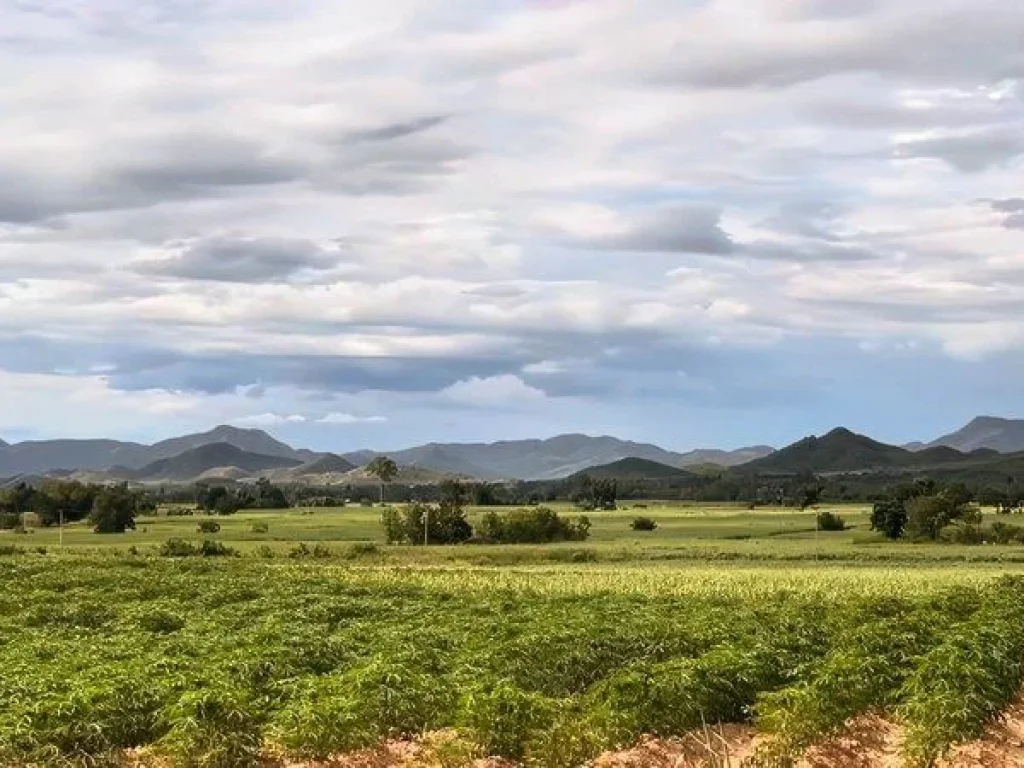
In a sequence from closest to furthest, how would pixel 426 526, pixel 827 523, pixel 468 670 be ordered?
pixel 468 670 < pixel 426 526 < pixel 827 523

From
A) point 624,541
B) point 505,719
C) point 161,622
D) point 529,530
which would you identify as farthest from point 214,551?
point 505,719

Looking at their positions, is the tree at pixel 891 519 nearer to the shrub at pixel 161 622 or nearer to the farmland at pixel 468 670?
the farmland at pixel 468 670

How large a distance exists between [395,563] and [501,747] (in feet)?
208

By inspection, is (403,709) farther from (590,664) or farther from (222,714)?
(590,664)

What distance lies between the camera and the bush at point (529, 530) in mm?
118312

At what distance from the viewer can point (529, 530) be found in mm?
118625


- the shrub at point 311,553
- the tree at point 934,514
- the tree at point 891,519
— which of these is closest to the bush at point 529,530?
the tree at point 891,519

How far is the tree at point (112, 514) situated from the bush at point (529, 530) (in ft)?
131

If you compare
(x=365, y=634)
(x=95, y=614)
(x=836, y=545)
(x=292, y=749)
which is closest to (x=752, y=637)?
(x=365, y=634)

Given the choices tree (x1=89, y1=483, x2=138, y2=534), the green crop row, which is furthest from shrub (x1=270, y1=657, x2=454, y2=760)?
tree (x1=89, y1=483, x2=138, y2=534)

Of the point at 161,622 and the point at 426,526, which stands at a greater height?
the point at 161,622

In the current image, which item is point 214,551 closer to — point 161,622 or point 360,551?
point 360,551

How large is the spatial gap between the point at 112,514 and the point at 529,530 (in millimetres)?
46006

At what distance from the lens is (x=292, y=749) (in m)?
17.9
